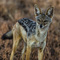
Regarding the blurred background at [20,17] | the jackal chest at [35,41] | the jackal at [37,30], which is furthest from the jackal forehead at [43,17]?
the blurred background at [20,17]

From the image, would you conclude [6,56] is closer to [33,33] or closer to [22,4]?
[33,33]

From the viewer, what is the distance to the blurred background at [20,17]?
8852 millimetres

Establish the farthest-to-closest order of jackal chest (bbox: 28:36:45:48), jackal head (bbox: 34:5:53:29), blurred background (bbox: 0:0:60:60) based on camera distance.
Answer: blurred background (bbox: 0:0:60:60)
jackal chest (bbox: 28:36:45:48)
jackal head (bbox: 34:5:53:29)

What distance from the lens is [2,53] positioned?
8.59m

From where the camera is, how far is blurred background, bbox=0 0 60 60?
29.0 ft

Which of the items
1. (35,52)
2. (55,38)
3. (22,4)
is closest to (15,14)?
(22,4)

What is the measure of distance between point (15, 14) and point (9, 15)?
395 mm

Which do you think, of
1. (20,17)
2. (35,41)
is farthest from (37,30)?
(20,17)

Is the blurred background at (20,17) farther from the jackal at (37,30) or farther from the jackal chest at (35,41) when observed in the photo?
the jackal chest at (35,41)

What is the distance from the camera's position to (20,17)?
13219 mm

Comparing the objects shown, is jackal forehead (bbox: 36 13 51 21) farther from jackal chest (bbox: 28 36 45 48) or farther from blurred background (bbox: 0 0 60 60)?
blurred background (bbox: 0 0 60 60)

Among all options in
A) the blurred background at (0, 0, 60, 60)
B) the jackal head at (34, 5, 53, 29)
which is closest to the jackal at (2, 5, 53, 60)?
the jackal head at (34, 5, 53, 29)

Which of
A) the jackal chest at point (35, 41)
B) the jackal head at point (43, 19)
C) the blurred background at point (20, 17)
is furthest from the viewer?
the blurred background at point (20, 17)

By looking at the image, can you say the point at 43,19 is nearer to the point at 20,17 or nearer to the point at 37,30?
the point at 37,30
